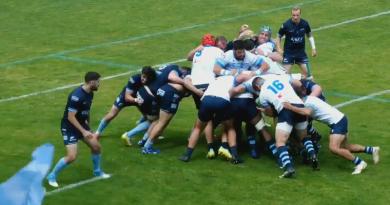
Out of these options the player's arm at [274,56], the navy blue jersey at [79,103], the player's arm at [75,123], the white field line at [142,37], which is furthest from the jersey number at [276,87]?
the white field line at [142,37]

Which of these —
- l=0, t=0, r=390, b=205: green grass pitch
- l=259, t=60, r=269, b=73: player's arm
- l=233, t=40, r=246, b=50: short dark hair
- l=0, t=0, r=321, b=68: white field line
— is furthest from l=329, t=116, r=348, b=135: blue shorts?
l=0, t=0, r=321, b=68: white field line

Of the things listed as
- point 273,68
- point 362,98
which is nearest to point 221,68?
point 273,68

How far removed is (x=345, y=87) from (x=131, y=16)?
1139 centimetres

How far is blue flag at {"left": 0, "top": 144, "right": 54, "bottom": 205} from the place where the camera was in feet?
22.4

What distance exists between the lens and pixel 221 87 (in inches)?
549

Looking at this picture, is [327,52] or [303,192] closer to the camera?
[303,192]

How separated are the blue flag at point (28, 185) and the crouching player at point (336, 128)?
6.79 metres

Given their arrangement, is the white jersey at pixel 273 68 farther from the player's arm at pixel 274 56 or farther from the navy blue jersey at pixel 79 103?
the navy blue jersey at pixel 79 103

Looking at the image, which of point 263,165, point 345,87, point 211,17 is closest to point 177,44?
point 211,17

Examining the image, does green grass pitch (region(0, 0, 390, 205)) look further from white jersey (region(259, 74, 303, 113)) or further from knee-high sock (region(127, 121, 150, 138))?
white jersey (region(259, 74, 303, 113))

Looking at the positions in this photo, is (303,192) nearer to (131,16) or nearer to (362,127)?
(362,127)

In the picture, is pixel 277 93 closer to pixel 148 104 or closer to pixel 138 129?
pixel 148 104

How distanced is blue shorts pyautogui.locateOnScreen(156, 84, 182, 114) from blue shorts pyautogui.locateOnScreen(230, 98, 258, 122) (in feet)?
3.65

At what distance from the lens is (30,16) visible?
29.2 m
